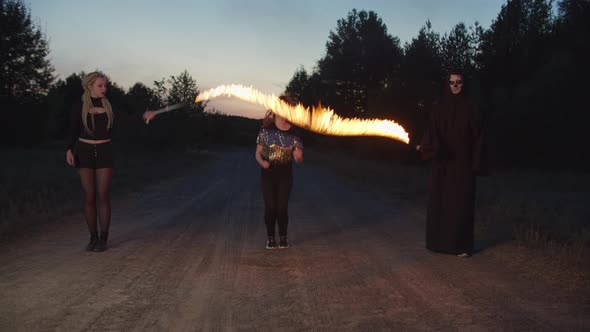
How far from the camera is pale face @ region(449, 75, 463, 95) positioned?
8172 mm

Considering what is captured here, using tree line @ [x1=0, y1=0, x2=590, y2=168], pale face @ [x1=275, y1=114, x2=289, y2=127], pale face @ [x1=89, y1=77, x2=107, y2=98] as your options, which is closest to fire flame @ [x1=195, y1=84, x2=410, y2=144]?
pale face @ [x1=275, y1=114, x2=289, y2=127]

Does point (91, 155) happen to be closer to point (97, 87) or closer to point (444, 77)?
point (97, 87)

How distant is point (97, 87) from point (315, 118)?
3399 millimetres

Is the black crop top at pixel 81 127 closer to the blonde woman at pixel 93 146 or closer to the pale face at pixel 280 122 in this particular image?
the blonde woman at pixel 93 146

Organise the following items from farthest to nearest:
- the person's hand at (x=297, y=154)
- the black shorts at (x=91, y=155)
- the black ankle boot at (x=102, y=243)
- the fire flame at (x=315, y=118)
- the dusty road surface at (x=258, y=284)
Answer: the person's hand at (x=297, y=154)
the black shorts at (x=91, y=155)
the black ankle boot at (x=102, y=243)
the fire flame at (x=315, y=118)
the dusty road surface at (x=258, y=284)

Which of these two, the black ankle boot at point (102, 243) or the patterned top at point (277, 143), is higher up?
the patterned top at point (277, 143)

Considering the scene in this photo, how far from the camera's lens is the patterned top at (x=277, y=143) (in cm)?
851

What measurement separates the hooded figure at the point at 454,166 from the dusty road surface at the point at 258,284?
34 cm

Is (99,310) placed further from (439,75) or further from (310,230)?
(439,75)

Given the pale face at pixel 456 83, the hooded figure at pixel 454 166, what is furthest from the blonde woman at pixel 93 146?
the pale face at pixel 456 83

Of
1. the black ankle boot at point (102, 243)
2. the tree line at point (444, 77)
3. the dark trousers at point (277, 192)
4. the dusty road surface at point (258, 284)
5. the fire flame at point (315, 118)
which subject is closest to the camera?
the dusty road surface at point (258, 284)

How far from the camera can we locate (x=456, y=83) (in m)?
8.20

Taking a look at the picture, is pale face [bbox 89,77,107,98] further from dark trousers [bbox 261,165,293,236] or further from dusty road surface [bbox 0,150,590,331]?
dark trousers [bbox 261,165,293,236]

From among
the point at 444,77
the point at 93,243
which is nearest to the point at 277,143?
the point at 93,243
